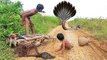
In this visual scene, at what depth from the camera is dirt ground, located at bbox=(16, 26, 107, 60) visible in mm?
14332

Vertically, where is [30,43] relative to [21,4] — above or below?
below

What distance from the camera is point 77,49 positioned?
1469cm

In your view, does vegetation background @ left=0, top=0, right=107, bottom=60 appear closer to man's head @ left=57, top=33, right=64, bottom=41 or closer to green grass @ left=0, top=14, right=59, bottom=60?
green grass @ left=0, top=14, right=59, bottom=60

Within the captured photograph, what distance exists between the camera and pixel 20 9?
57.0 ft

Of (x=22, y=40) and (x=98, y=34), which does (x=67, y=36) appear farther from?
(x=98, y=34)

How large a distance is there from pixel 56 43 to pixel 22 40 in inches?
40.4

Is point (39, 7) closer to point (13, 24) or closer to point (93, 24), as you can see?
point (13, 24)

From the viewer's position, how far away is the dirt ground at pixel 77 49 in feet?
47.0

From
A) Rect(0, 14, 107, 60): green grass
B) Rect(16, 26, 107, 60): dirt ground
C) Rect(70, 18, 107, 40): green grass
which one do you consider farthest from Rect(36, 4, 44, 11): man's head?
Rect(70, 18, 107, 40): green grass

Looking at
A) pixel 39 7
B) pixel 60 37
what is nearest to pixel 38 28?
pixel 39 7

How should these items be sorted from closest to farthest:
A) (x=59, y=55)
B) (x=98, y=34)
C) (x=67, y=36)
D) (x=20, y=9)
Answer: (x=59, y=55), (x=67, y=36), (x=20, y=9), (x=98, y=34)

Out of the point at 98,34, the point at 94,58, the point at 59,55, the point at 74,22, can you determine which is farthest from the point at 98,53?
the point at 74,22

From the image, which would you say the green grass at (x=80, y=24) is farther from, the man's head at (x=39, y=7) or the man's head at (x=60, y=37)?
the man's head at (x=60, y=37)

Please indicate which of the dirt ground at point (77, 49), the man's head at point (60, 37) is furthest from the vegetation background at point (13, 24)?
the man's head at point (60, 37)
